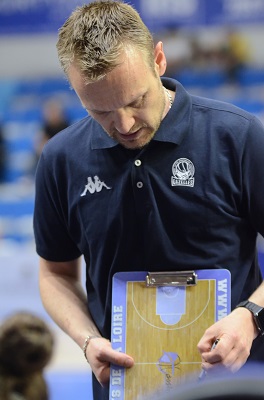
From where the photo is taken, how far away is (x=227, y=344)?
1.42 metres

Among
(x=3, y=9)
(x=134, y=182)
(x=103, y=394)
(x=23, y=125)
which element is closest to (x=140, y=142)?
(x=134, y=182)

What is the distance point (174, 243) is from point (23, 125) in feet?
22.3

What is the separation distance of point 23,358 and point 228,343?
1324 millimetres

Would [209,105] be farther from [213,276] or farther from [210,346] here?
[210,346]

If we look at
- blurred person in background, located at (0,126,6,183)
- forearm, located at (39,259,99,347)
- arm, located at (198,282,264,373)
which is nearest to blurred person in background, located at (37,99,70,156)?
blurred person in background, located at (0,126,6,183)

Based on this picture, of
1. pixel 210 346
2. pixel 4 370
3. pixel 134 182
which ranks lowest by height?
pixel 4 370

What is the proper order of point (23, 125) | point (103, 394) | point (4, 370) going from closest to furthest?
point (103, 394) → point (4, 370) → point (23, 125)

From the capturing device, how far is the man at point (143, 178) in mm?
1458

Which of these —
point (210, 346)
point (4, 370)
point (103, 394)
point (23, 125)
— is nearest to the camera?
point (210, 346)

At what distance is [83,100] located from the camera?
1.51 metres

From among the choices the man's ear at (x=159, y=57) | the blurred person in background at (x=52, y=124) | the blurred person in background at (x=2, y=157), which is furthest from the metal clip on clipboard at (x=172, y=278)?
the blurred person in background at (x=2, y=157)

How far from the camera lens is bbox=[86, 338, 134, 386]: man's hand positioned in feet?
5.03

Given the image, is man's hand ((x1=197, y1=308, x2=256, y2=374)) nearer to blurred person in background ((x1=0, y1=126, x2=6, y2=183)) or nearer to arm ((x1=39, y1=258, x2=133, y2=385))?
arm ((x1=39, y1=258, x2=133, y2=385))

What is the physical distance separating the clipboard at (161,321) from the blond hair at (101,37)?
439 mm
